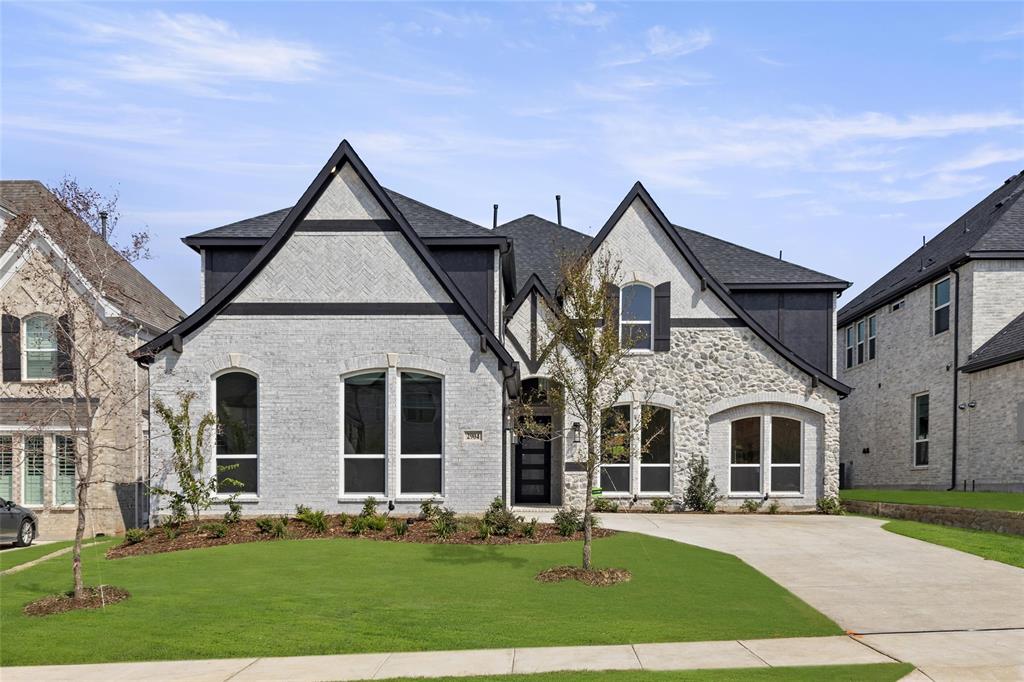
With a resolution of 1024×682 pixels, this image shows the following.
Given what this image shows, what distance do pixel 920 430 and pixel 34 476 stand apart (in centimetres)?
2812

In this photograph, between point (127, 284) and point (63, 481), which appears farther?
point (127, 284)

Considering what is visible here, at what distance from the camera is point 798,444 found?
957 inches

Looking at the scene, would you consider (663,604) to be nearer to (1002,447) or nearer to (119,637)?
(119,637)

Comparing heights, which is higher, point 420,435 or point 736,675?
point 420,435

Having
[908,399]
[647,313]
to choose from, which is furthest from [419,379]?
[908,399]

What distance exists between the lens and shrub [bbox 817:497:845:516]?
77.2ft

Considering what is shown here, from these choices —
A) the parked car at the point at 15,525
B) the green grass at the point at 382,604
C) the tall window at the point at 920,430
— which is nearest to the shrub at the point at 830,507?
the tall window at the point at 920,430

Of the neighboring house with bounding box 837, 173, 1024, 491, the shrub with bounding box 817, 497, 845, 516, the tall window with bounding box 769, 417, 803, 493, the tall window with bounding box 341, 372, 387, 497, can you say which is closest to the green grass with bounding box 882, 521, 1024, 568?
the shrub with bounding box 817, 497, 845, 516

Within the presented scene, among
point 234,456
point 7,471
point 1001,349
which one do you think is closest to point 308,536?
point 234,456

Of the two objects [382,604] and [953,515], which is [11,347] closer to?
[382,604]

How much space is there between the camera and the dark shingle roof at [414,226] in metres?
21.0

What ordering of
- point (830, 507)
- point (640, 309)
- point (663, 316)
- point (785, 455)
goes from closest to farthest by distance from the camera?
point (830, 507) → point (785, 455) → point (663, 316) → point (640, 309)

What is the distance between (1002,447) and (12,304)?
91.3ft

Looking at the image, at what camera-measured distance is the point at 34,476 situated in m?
24.9
